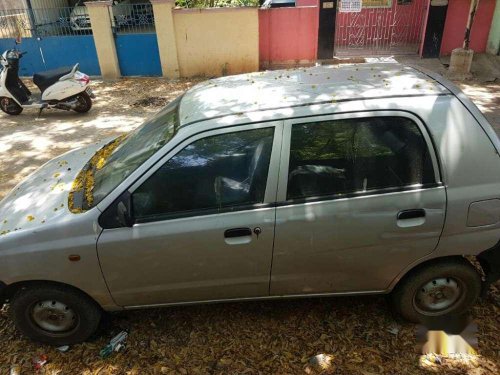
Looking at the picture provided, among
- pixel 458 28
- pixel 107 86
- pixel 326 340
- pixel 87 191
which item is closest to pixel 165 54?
pixel 107 86

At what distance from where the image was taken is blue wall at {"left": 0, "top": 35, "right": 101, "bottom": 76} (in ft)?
37.4

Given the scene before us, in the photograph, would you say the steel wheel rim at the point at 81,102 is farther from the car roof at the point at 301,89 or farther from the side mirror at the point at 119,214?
the side mirror at the point at 119,214

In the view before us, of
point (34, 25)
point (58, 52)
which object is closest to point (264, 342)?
point (58, 52)

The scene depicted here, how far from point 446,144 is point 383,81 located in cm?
75

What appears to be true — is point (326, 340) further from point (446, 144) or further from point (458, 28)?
point (458, 28)

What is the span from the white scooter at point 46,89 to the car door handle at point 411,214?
7621 millimetres

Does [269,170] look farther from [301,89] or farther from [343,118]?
[301,89]

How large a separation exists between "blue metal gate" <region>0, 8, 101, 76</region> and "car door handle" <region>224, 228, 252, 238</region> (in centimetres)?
1031

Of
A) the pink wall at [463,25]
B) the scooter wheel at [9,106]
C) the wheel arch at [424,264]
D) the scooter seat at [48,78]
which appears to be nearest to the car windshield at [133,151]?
the wheel arch at [424,264]

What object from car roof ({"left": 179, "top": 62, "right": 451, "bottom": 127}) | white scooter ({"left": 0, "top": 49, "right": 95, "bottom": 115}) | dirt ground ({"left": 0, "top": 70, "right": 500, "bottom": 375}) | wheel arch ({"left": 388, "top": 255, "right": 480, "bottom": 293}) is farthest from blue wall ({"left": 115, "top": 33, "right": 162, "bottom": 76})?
wheel arch ({"left": 388, "top": 255, "right": 480, "bottom": 293})

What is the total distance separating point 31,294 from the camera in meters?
3.07

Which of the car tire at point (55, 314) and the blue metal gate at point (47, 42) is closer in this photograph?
the car tire at point (55, 314)

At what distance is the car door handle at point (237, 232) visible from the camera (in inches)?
112

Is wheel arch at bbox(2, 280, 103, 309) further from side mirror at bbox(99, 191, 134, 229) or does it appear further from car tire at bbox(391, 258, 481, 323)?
car tire at bbox(391, 258, 481, 323)
